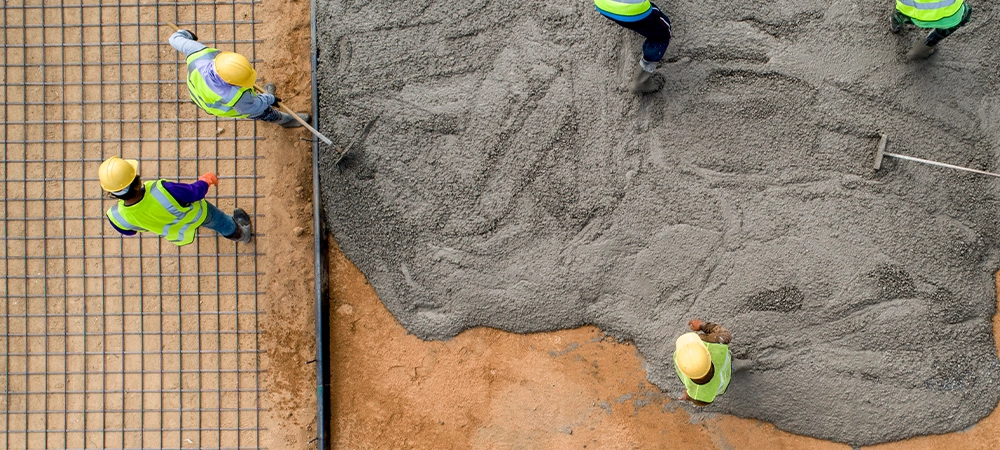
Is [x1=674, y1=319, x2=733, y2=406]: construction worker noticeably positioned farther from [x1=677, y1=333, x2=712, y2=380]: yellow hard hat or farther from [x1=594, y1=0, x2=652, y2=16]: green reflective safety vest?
[x1=594, y1=0, x2=652, y2=16]: green reflective safety vest

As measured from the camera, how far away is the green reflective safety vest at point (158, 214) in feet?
10.4

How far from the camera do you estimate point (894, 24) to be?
3.49 metres

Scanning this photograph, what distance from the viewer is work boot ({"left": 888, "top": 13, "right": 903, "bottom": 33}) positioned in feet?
11.4

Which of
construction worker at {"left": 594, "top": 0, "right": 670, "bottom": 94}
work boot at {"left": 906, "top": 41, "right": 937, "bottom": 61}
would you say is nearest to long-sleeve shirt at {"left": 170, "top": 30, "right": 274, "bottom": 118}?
construction worker at {"left": 594, "top": 0, "right": 670, "bottom": 94}

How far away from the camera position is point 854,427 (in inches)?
140

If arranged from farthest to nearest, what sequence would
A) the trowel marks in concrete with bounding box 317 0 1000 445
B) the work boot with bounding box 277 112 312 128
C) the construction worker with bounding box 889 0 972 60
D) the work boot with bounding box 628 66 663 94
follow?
the work boot with bounding box 277 112 312 128
the trowel marks in concrete with bounding box 317 0 1000 445
the work boot with bounding box 628 66 663 94
the construction worker with bounding box 889 0 972 60

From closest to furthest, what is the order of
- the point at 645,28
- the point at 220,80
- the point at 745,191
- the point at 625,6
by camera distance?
the point at 625,6 → the point at 645,28 → the point at 220,80 → the point at 745,191

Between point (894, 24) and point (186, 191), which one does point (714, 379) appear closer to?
point (894, 24)

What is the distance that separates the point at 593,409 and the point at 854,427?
1616mm

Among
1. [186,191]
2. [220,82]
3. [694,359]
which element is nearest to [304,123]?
[220,82]

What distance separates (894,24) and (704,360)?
7.94 feet

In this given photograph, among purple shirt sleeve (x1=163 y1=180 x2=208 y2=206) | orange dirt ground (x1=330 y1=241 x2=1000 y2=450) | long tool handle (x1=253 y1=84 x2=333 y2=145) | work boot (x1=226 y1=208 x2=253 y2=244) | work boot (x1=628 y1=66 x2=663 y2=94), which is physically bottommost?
orange dirt ground (x1=330 y1=241 x2=1000 y2=450)

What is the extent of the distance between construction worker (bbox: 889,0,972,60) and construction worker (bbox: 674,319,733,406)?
81.1 inches

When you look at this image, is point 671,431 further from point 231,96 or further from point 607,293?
point 231,96
